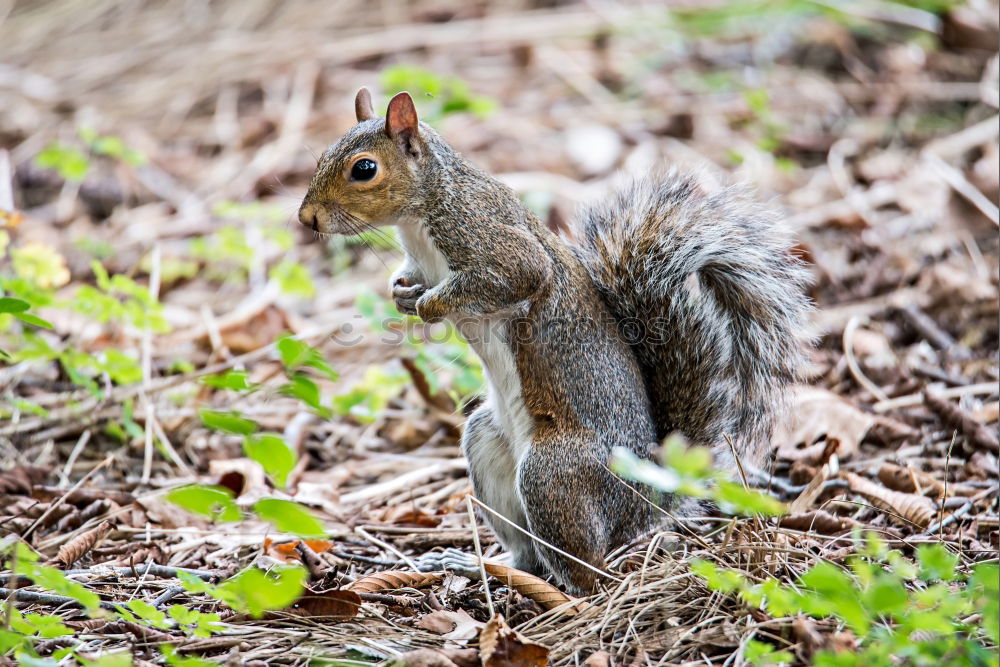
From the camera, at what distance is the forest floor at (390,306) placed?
6.84 ft

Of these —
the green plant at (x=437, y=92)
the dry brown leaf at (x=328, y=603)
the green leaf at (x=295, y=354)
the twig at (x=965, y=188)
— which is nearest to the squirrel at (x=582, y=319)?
the dry brown leaf at (x=328, y=603)

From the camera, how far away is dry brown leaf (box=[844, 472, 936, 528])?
2453 mm

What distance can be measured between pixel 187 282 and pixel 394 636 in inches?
109

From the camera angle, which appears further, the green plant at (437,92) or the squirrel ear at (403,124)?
the green plant at (437,92)

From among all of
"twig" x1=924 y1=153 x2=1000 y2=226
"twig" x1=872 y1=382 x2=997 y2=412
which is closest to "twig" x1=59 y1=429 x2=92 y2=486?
"twig" x1=872 y1=382 x2=997 y2=412

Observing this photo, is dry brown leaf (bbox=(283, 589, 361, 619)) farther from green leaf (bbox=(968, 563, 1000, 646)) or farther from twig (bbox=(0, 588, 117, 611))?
green leaf (bbox=(968, 563, 1000, 646))

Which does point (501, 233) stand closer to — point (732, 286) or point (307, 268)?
point (732, 286)

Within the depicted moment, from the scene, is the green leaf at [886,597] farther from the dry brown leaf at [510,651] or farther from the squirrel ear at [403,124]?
the squirrel ear at [403,124]

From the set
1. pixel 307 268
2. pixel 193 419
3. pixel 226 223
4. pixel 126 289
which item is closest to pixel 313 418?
pixel 193 419

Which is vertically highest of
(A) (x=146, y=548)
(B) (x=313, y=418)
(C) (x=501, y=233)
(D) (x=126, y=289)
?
(C) (x=501, y=233)

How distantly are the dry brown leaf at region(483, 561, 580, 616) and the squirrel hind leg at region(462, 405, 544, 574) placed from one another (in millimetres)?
195

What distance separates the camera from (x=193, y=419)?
321cm

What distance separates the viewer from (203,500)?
1552 mm

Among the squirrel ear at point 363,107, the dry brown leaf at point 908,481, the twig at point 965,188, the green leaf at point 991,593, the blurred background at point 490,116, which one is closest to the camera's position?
the green leaf at point 991,593
